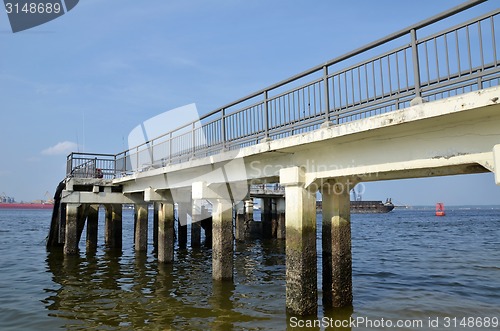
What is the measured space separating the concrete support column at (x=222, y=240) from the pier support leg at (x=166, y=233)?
4.97 m

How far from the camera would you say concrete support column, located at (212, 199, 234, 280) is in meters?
14.2

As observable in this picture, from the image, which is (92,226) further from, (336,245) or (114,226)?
(336,245)

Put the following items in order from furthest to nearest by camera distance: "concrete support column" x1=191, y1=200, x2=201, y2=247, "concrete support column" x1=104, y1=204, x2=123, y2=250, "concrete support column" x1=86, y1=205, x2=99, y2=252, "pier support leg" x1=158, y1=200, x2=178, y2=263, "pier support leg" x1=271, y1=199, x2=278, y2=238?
"pier support leg" x1=271, y1=199, x2=278, y2=238, "concrete support column" x1=191, y1=200, x2=201, y2=247, "concrete support column" x1=86, y1=205, x2=99, y2=252, "concrete support column" x1=104, y1=204, x2=123, y2=250, "pier support leg" x1=158, y1=200, x2=178, y2=263


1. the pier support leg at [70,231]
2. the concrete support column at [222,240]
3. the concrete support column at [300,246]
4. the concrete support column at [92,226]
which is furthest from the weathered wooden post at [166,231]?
the concrete support column at [300,246]

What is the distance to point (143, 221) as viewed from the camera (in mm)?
22109

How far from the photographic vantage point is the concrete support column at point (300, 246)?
32.1 ft

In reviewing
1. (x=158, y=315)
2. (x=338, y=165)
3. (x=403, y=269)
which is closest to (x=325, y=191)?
(x=338, y=165)

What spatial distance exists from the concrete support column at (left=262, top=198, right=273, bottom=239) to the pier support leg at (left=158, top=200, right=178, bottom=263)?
15906 mm

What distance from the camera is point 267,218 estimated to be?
1372 inches

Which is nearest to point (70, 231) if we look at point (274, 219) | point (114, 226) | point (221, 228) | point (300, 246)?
point (114, 226)

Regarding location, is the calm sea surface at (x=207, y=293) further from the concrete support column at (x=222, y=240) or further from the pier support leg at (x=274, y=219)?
the pier support leg at (x=274, y=219)

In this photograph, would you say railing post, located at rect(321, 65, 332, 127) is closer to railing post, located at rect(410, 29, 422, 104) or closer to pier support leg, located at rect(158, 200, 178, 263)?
railing post, located at rect(410, 29, 422, 104)

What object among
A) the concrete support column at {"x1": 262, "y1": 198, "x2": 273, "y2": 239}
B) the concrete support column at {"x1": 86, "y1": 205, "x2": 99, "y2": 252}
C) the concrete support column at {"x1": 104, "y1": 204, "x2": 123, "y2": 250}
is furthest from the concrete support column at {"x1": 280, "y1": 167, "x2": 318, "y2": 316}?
the concrete support column at {"x1": 262, "y1": 198, "x2": 273, "y2": 239}

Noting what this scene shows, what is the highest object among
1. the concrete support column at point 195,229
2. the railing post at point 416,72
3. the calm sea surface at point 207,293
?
the railing post at point 416,72
